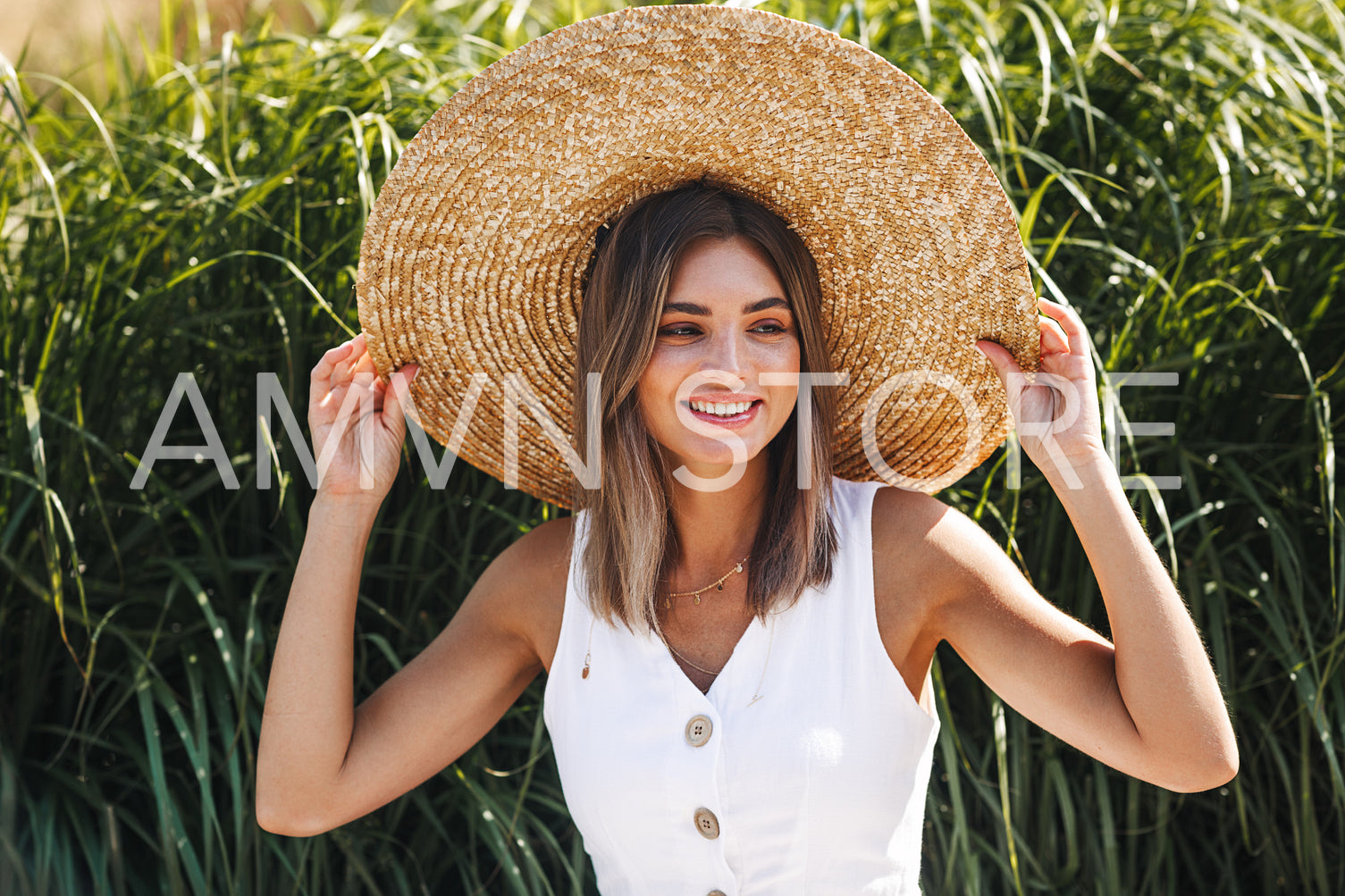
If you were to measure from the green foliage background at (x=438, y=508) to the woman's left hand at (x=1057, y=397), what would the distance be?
1.05 feet

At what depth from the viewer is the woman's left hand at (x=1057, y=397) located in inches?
60.4

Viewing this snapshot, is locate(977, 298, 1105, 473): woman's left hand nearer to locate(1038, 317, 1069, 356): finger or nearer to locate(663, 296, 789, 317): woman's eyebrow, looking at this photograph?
locate(1038, 317, 1069, 356): finger

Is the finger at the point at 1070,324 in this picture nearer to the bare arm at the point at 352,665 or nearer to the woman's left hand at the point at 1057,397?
the woman's left hand at the point at 1057,397

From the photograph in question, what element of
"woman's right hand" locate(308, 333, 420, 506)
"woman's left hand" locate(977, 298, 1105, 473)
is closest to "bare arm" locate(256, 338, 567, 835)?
"woman's right hand" locate(308, 333, 420, 506)

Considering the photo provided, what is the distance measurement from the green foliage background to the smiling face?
0.47m

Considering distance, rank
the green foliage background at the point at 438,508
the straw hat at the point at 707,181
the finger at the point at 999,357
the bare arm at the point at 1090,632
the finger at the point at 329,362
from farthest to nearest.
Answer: the green foliage background at the point at 438,508
the finger at the point at 329,362
the finger at the point at 999,357
the straw hat at the point at 707,181
the bare arm at the point at 1090,632

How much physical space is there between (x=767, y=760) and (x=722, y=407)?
537 mm

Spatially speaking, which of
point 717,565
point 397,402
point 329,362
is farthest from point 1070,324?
point 329,362

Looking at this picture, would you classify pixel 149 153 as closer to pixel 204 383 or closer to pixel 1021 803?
pixel 204 383

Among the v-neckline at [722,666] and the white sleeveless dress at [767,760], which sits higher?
the v-neckline at [722,666]

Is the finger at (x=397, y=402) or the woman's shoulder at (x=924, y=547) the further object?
the finger at (x=397, y=402)

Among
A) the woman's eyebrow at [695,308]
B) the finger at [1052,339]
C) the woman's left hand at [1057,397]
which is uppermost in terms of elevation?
the woman's eyebrow at [695,308]

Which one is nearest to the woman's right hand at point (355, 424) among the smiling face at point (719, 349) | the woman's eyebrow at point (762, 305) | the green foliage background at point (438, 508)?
the green foliage background at point (438, 508)

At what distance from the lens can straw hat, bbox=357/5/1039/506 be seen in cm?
157
